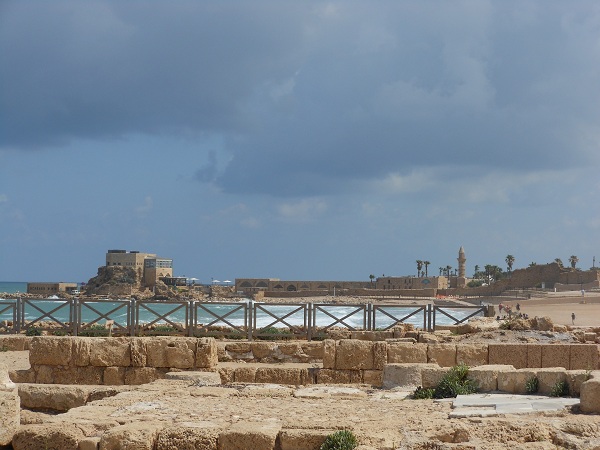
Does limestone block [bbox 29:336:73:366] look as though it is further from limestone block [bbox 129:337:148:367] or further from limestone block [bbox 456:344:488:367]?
limestone block [bbox 456:344:488:367]

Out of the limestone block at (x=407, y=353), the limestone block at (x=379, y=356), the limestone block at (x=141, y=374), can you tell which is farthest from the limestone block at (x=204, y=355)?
the limestone block at (x=407, y=353)

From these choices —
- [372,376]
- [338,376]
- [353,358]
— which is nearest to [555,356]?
[372,376]

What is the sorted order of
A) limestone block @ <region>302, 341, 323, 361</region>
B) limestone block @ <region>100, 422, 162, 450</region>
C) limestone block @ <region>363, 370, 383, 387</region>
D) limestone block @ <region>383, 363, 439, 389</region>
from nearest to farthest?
limestone block @ <region>100, 422, 162, 450</region> < limestone block @ <region>383, 363, 439, 389</region> < limestone block @ <region>363, 370, 383, 387</region> < limestone block @ <region>302, 341, 323, 361</region>

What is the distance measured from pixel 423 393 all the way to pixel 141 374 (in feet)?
17.7

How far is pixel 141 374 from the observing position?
1265 cm

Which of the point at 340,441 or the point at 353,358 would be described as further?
the point at 353,358

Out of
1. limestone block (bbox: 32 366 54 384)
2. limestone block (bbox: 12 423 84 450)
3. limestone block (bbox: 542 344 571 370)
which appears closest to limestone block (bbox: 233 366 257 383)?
limestone block (bbox: 32 366 54 384)

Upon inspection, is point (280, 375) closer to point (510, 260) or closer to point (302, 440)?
point (302, 440)

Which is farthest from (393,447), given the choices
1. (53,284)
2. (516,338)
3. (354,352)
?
(53,284)

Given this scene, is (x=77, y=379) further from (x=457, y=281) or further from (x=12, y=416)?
(x=457, y=281)

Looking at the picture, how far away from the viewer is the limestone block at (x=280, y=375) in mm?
12531

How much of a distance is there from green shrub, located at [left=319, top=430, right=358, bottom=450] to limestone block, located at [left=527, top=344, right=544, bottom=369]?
6988 millimetres

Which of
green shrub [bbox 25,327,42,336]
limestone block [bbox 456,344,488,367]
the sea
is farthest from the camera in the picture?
green shrub [bbox 25,327,42,336]

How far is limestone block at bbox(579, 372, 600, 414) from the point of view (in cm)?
751
